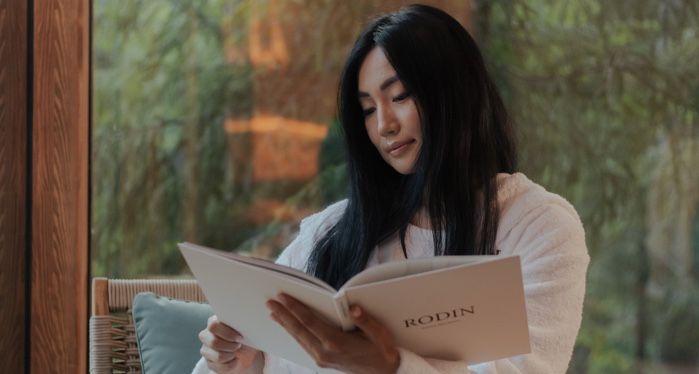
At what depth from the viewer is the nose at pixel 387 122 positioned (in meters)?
1.88

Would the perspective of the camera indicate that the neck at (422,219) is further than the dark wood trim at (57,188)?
No

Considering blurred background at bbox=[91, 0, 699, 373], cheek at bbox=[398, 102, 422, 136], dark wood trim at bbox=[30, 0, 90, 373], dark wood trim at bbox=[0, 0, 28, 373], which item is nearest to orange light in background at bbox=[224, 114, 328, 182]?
blurred background at bbox=[91, 0, 699, 373]

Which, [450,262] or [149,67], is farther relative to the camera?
[149,67]

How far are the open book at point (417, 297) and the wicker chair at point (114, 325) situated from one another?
3.48 ft

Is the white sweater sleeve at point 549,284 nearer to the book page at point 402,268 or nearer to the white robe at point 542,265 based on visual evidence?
the white robe at point 542,265

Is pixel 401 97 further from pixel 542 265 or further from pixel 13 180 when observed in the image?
pixel 13 180

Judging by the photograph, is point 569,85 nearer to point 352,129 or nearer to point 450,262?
point 352,129

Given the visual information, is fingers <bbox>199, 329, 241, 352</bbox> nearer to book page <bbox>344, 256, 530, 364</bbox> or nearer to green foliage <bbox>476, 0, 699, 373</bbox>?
book page <bbox>344, 256, 530, 364</bbox>

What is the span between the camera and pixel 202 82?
3.31 metres

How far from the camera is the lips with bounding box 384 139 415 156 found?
189 cm

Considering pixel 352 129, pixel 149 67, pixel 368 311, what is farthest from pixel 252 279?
pixel 149 67

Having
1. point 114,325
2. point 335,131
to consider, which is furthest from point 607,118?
point 114,325

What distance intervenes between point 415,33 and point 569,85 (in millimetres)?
1523

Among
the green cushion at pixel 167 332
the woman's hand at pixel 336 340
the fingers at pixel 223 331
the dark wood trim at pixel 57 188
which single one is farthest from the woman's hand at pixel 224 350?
the dark wood trim at pixel 57 188
